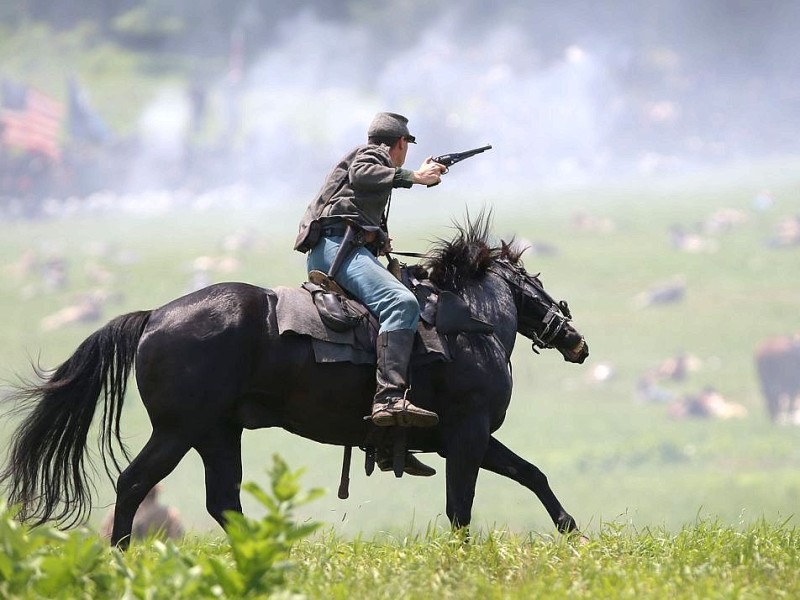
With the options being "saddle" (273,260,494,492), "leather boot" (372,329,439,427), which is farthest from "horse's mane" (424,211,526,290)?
"leather boot" (372,329,439,427)

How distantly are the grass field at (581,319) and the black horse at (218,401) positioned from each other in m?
18.3

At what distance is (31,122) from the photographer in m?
55.3

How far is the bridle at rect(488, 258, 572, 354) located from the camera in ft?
29.7

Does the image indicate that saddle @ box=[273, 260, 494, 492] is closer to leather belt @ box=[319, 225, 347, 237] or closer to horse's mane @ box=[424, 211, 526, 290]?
horse's mane @ box=[424, 211, 526, 290]

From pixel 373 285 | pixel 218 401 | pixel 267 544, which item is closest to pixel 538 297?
pixel 373 285

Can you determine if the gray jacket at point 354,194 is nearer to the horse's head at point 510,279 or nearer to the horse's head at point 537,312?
the horse's head at point 510,279

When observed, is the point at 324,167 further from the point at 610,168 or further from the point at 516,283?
the point at 516,283

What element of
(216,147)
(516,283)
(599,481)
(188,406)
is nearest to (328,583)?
(188,406)

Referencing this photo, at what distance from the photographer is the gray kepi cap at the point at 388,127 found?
8.70m

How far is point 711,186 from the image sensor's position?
5325cm

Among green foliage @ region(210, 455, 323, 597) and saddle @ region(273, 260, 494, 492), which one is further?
saddle @ region(273, 260, 494, 492)

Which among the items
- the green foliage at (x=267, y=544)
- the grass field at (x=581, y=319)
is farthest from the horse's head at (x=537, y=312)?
the grass field at (x=581, y=319)

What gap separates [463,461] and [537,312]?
1.42 metres

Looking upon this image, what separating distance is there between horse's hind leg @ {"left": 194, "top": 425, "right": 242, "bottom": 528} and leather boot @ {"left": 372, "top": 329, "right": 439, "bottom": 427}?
0.91 meters
